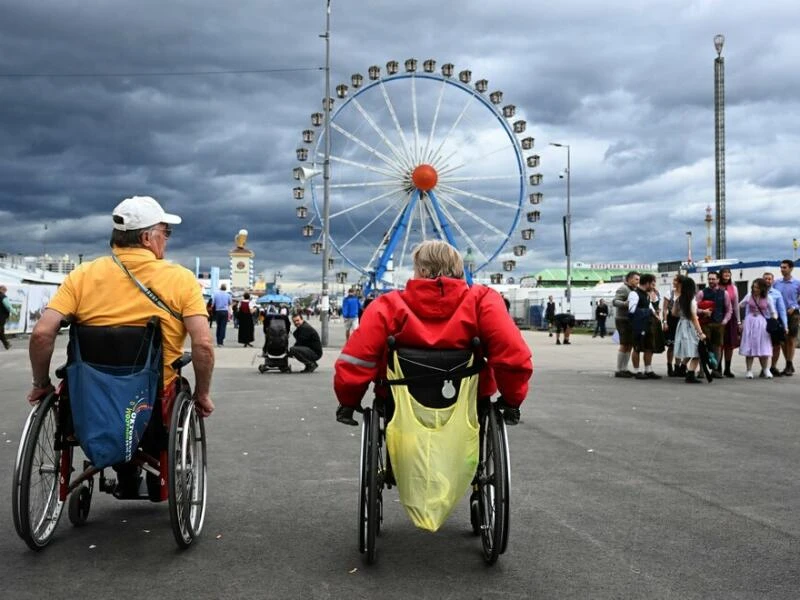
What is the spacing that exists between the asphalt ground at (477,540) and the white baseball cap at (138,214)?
5.14ft

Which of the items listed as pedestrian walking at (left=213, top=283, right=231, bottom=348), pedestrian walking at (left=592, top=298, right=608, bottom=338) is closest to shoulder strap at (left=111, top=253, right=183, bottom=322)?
pedestrian walking at (left=213, top=283, right=231, bottom=348)

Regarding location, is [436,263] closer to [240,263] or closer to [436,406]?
[436,406]

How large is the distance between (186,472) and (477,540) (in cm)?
148

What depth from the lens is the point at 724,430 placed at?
866 centimetres

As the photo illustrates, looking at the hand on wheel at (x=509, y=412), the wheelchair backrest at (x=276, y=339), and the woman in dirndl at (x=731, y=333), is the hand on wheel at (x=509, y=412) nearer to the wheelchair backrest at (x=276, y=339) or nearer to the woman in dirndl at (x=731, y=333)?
the woman in dirndl at (x=731, y=333)

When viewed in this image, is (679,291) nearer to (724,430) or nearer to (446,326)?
(724,430)

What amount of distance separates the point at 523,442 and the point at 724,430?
2216 mm

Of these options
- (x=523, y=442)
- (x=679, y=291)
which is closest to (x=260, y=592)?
(x=523, y=442)

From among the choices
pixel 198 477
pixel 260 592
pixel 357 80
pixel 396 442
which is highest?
pixel 357 80

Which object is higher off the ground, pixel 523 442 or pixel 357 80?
pixel 357 80

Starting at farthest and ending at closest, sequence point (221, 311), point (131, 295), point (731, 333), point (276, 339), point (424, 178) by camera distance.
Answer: point (424, 178) → point (221, 311) → point (276, 339) → point (731, 333) → point (131, 295)

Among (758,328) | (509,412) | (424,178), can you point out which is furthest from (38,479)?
(424,178)

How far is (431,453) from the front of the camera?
3.98 meters

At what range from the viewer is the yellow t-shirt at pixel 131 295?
427 centimetres
